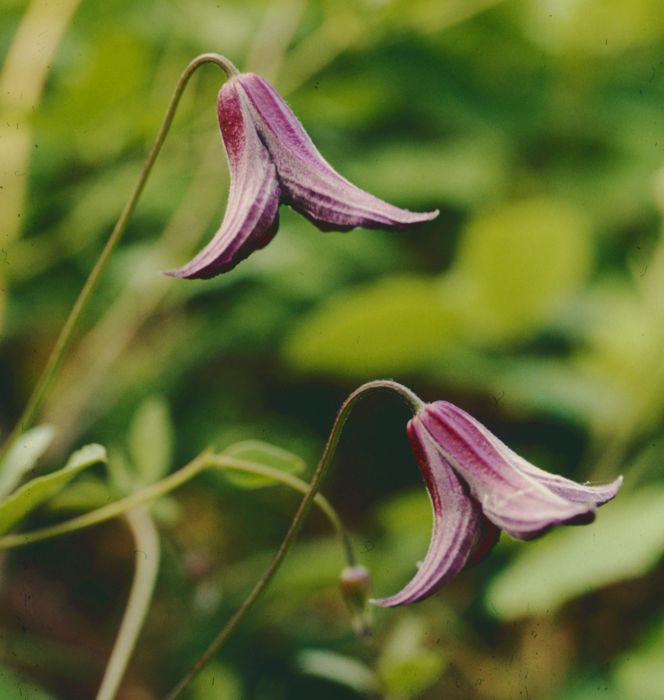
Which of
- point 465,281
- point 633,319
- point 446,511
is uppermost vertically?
point 446,511

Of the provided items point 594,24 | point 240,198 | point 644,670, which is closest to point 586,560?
point 644,670

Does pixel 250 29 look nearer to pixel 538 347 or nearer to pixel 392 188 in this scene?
pixel 392 188

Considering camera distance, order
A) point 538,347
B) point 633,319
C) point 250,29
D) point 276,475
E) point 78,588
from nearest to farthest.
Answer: point 276,475, point 633,319, point 78,588, point 538,347, point 250,29

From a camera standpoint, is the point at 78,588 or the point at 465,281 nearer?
the point at 465,281

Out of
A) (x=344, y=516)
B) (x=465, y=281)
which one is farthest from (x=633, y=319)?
(x=344, y=516)

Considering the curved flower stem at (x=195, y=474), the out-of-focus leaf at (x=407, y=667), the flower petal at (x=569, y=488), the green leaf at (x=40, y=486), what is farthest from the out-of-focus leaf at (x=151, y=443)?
the flower petal at (x=569, y=488)

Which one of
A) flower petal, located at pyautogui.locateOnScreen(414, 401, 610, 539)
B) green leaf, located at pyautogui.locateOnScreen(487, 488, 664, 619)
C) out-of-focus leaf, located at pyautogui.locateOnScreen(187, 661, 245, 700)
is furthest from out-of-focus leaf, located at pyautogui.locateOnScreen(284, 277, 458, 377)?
flower petal, located at pyautogui.locateOnScreen(414, 401, 610, 539)

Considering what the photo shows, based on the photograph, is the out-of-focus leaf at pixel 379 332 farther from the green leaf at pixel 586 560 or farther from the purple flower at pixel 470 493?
the purple flower at pixel 470 493
